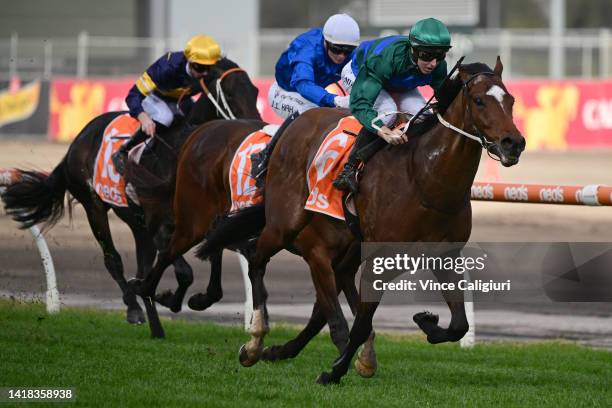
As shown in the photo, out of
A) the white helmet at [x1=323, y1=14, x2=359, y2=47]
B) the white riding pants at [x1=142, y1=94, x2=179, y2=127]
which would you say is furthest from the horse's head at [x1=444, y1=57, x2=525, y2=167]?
the white riding pants at [x1=142, y1=94, x2=179, y2=127]

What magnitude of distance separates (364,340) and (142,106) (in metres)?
3.54

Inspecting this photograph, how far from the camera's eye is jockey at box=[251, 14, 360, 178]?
776 cm

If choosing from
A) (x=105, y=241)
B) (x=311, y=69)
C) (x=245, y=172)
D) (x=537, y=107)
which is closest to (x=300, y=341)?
(x=245, y=172)

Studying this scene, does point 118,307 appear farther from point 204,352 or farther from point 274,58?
point 274,58

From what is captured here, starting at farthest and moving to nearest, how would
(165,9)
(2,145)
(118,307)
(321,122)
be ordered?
(165,9), (2,145), (118,307), (321,122)

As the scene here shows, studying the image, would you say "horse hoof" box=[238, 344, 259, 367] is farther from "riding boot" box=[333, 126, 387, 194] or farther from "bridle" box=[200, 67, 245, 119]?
"bridle" box=[200, 67, 245, 119]

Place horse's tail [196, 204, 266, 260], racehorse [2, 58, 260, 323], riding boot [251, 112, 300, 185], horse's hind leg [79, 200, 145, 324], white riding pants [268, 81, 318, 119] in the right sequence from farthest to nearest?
horse's hind leg [79, 200, 145, 324] → racehorse [2, 58, 260, 323] → white riding pants [268, 81, 318, 119] → horse's tail [196, 204, 266, 260] → riding boot [251, 112, 300, 185]

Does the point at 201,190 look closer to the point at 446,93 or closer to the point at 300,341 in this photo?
the point at 300,341

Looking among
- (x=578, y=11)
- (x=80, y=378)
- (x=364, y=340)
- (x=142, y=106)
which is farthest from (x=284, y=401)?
(x=578, y=11)

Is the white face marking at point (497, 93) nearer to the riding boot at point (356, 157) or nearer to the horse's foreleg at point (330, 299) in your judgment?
the riding boot at point (356, 157)

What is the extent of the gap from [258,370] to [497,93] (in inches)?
82.6

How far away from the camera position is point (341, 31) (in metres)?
7.80

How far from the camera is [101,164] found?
9438mm

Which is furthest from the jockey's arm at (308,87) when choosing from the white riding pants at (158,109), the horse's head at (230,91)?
the white riding pants at (158,109)
